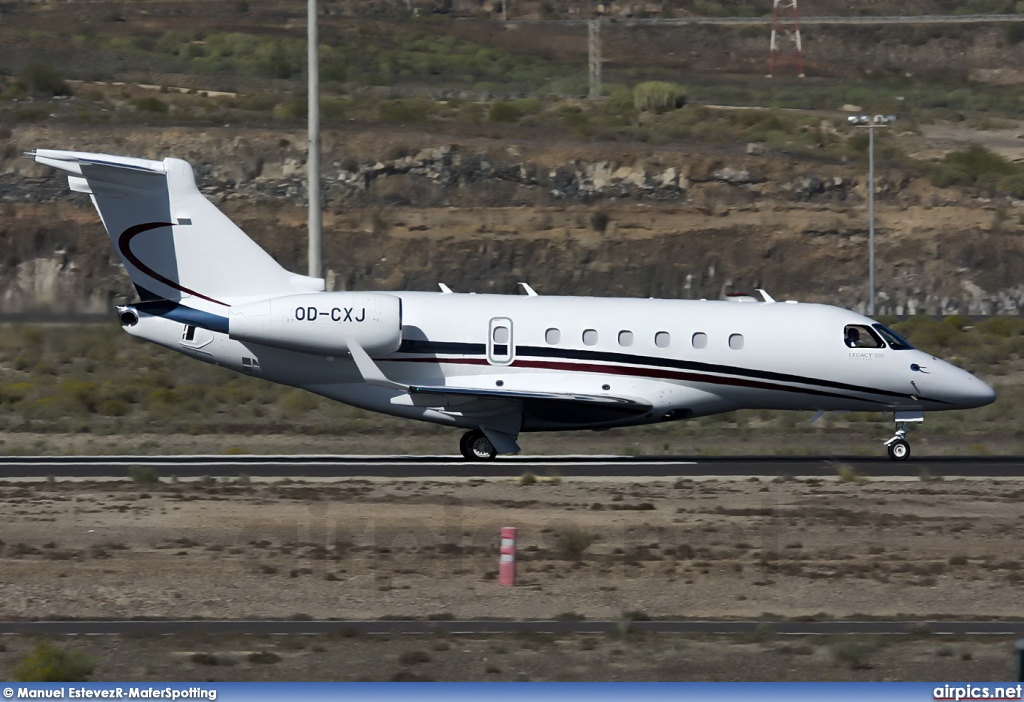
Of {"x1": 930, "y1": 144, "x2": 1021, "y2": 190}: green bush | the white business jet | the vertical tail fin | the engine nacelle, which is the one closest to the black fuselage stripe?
the white business jet

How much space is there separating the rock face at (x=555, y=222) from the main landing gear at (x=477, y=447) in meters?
31.5

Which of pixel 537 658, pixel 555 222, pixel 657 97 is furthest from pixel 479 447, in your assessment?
pixel 657 97

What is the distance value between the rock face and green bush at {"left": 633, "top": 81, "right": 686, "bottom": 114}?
36.5 feet

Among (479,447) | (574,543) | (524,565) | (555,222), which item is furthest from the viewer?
(555,222)

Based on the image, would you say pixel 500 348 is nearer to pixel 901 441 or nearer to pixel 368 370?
pixel 368 370

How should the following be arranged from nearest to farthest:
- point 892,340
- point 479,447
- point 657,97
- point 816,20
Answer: point 892,340 < point 479,447 < point 657,97 < point 816,20

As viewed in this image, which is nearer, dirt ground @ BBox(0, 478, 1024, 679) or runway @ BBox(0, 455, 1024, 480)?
dirt ground @ BBox(0, 478, 1024, 679)

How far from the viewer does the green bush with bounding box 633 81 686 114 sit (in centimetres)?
7650

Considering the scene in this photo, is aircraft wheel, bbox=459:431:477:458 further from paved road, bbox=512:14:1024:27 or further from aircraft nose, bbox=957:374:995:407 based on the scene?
paved road, bbox=512:14:1024:27

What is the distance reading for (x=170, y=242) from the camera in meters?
26.7

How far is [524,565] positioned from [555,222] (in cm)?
4527

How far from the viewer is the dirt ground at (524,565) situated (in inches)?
489

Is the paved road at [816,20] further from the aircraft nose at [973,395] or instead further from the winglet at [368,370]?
the winglet at [368,370]

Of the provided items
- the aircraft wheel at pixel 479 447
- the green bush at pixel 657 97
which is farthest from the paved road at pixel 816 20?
the aircraft wheel at pixel 479 447
